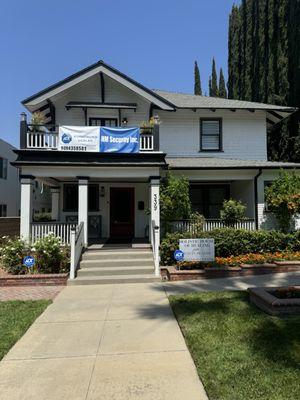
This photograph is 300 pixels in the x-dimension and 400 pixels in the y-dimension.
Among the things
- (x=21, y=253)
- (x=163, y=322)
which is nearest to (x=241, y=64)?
(x=21, y=253)

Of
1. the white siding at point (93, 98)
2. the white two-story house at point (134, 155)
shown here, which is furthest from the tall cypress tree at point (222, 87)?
the white siding at point (93, 98)

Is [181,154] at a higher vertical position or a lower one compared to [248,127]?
lower

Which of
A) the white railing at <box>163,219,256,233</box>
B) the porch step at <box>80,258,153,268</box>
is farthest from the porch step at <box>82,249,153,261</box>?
the white railing at <box>163,219,256,233</box>

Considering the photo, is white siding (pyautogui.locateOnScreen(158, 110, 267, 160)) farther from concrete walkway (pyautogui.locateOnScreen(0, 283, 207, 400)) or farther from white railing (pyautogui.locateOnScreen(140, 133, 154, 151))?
concrete walkway (pyautogui.locateOnScreen(0, 283, 207, 400))

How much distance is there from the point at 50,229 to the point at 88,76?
660cm

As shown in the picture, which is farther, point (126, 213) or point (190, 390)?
point (126, 213)

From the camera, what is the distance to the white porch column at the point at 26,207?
11781 millimetres

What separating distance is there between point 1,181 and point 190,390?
24.0 meters

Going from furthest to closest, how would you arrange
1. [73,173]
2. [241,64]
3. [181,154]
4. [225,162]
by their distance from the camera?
[241,64] < [181,154] < [225,162] < [73,173]

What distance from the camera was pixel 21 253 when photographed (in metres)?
10.4

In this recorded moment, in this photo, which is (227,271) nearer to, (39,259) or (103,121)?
(39,259)

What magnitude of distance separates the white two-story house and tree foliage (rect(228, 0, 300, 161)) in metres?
6.92

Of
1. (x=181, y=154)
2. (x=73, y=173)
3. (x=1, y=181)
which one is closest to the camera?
(x=73, y=173)

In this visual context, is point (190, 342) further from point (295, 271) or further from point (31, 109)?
point (31, 109)
